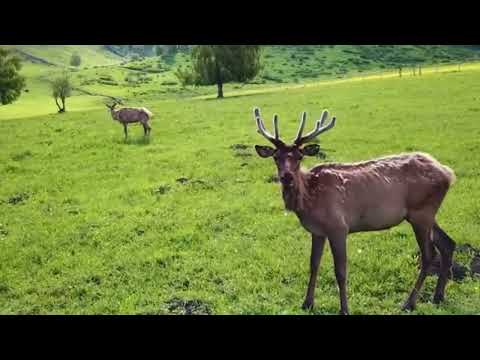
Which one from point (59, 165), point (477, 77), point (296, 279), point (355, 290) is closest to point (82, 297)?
point (296, 279)

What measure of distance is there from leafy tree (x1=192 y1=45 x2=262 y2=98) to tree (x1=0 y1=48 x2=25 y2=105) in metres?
22.3

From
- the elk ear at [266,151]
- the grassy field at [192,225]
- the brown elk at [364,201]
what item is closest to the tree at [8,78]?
the grassy field at [192,225]

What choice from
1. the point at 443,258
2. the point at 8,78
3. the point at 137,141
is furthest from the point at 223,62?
the point at 443,258

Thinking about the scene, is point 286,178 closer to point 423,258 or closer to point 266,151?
point 266,151

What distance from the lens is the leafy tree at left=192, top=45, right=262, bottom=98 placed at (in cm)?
5094

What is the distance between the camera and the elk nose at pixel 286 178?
791 centimetres

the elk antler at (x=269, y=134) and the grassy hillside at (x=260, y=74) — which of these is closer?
the elk antler at (x=269, y=134)

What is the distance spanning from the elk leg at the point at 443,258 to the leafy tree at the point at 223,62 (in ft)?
142

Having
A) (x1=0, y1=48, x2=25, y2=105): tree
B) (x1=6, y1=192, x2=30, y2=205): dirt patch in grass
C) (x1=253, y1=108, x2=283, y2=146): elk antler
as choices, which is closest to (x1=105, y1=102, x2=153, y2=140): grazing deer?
(x1=6, y1=192, x2=30, y2=205): dirt patch in grass

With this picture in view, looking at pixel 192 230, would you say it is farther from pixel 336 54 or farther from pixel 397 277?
pixel 336 54

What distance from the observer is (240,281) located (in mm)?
9945

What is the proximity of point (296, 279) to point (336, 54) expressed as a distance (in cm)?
9456

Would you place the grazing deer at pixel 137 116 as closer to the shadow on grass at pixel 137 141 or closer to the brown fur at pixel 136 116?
the brown fur at pixel 136 116

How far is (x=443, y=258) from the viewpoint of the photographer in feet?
28.9
